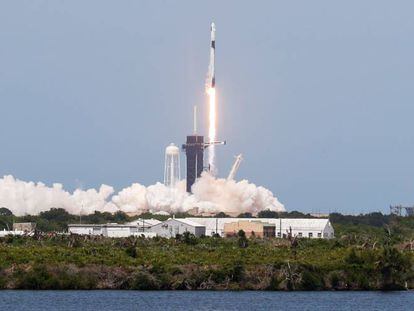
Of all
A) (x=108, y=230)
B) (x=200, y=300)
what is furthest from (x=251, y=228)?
(x=200, y=300)

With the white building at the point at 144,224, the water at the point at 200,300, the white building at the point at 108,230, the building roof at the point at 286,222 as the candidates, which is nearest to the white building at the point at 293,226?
the building roof at the point at 286,222

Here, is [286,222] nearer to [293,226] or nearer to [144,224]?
[293,226]

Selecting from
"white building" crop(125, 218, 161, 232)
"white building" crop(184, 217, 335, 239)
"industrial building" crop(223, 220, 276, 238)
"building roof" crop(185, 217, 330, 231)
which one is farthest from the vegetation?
"building roof" crop(185, 217, 330, 231)

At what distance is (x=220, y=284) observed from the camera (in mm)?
95250

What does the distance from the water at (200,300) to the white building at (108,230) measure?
50543 millimetres

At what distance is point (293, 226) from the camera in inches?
6078

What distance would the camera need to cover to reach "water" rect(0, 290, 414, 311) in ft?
276

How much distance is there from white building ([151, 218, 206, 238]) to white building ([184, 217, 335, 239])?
2171mm

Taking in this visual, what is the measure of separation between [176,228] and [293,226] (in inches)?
540

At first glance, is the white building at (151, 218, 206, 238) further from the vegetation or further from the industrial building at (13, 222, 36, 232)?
the vegetation

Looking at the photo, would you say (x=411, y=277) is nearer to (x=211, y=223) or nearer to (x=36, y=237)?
(x=36, y=237)

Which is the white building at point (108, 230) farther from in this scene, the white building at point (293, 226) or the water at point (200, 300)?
the water at point (200, 300)

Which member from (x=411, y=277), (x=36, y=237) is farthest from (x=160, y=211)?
(x=411, y=277)

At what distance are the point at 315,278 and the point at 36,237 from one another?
36617mm
